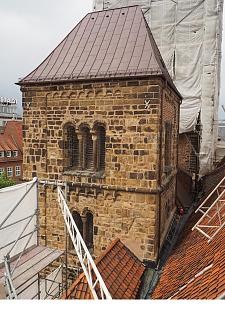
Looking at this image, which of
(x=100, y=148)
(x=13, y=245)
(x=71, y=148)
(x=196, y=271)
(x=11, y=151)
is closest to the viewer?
(x=196, y=271)

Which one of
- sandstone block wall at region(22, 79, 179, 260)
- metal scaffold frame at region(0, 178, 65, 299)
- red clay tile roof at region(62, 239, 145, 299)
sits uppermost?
sandstone block wall at region(22, 79, 179, 260)

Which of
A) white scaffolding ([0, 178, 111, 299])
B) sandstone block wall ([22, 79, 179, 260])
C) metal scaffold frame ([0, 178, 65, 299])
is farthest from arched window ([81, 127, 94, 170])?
metal scaffold frame ([0, 178, 65, 299])

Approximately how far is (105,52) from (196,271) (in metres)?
6.11

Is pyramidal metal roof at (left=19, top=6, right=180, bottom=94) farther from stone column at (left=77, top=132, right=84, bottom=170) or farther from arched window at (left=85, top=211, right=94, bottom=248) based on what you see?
arched window at (left=85, top=211, right=94, bottom=248)

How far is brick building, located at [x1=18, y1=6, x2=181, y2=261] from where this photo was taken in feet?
23.2

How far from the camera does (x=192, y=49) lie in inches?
662

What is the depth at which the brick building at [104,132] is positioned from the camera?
707 cm

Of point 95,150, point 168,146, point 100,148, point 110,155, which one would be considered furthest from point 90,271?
point 168,146

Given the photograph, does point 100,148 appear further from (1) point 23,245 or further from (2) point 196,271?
(2) point 196,271

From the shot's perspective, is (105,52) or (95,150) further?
(105,52)

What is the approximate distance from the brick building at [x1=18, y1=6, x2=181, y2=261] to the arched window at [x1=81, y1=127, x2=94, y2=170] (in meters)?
0.02

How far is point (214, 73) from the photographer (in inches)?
656

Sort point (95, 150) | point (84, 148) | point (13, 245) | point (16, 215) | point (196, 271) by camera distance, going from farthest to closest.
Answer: point (84, 148) → point (95, 150) → point (16, 215) → point (13, 245) → point (196, 271)

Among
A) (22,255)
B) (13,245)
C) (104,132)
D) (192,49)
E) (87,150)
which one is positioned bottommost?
(22,255)
